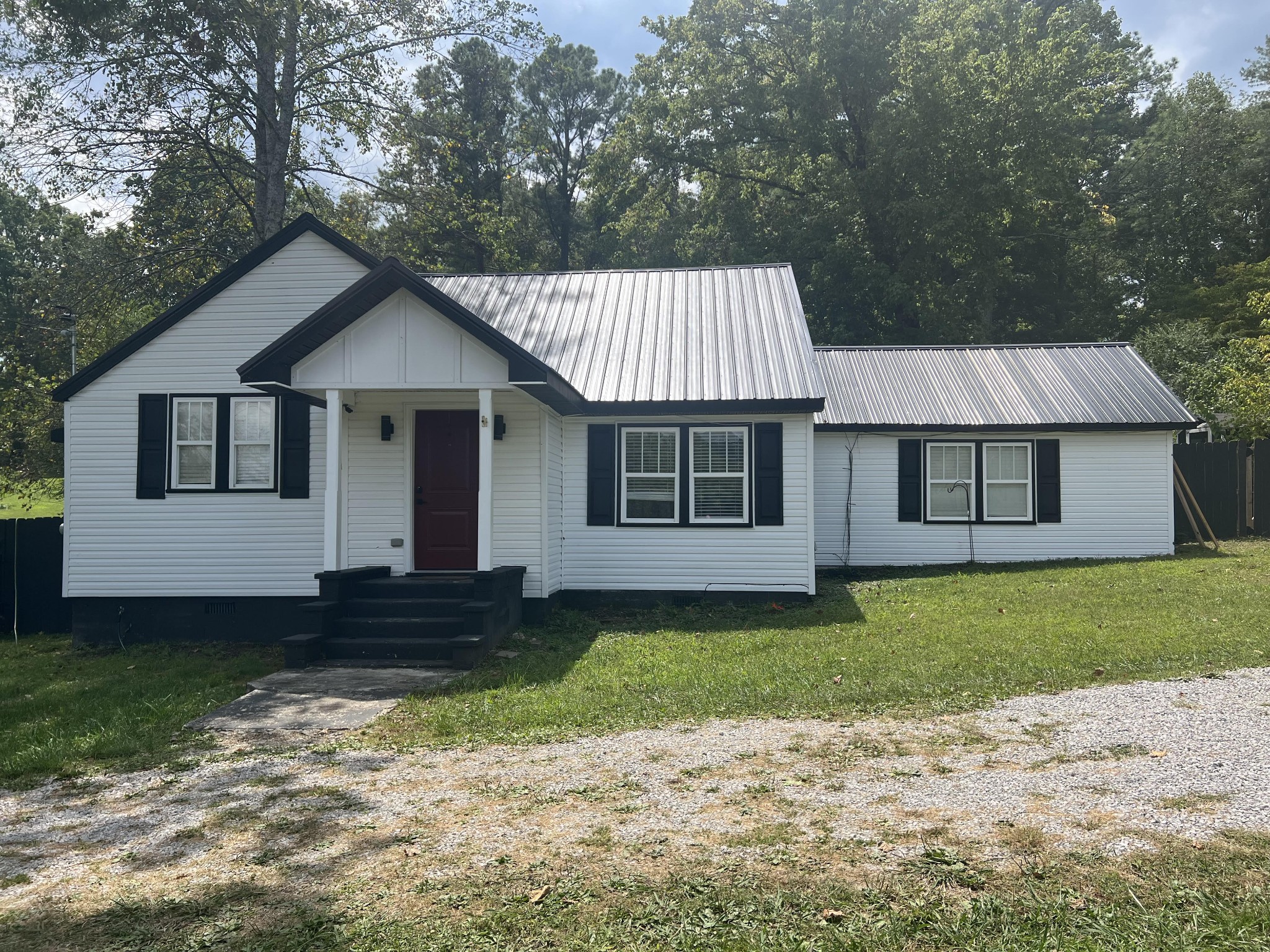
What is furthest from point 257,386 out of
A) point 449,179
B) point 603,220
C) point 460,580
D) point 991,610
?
point 603,220

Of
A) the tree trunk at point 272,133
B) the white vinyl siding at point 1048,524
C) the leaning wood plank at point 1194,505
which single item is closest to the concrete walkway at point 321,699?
the white vinyl siding at point 1048,524

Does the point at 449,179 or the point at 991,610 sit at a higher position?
the point at 449,179

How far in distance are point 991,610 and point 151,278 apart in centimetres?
1682

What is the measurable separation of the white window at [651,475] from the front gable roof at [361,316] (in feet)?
8.68

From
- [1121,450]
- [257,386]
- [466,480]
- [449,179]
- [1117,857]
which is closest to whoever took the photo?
[1117,857]

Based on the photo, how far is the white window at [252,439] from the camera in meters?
11.9

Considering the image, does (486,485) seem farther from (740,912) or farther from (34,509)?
(34,509)

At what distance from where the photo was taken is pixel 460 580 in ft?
34.2

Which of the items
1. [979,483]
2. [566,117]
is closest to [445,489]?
[979,483]

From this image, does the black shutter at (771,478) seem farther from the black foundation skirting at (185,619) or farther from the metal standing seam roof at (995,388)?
the black foundation skirting at (185,619)

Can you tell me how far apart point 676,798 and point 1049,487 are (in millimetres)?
13071

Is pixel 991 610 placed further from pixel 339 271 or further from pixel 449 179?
pixel 449 179

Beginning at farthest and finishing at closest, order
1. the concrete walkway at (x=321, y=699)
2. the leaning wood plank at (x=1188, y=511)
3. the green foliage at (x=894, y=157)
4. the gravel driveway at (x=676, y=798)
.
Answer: the green foliage at (x=894, y=157) < the leaning wood plank at (x=1188, y=511) < the concrete walkway at (x=321, y=699) < the gravel driveway at (x=676, y=798)

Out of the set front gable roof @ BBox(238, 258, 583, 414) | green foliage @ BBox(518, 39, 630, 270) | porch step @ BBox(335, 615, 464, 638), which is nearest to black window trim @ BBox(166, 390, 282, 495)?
front gable roof @ BBox(238, 258, 583, 414)
